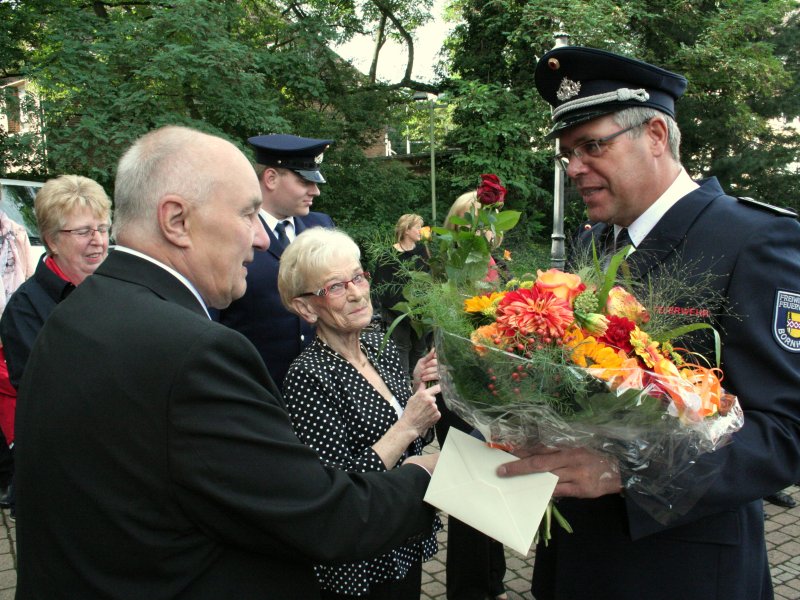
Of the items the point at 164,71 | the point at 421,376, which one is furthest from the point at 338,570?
the point at 164,71

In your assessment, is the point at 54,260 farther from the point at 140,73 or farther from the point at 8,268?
the point at 140,73

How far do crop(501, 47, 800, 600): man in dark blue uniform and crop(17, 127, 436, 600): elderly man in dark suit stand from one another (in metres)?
0.60

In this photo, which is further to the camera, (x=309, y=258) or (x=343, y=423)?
(x=309, y=258)

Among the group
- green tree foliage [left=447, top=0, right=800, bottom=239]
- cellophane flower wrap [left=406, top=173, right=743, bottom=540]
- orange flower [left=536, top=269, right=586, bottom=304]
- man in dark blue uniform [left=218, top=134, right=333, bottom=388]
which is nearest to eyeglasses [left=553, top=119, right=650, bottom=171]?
cellophane flower wrap [left=406, top=173, right=743, bottom=540]

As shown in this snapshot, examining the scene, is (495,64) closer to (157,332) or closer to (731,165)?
(731,165)

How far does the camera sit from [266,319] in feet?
10.6

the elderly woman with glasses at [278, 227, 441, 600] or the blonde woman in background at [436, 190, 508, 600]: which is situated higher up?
the elderly woman with glasses at [278, 227, 441, 600]

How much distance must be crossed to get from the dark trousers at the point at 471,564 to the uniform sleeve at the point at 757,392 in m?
2.06

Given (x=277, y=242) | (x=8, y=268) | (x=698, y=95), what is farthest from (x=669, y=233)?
(x=698, y=95)

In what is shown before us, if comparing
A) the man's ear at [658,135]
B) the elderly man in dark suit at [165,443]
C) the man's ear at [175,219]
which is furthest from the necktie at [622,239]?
the man's ear at [175,219]

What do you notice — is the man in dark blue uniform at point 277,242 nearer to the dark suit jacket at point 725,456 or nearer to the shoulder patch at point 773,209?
the dark suit jacket at point 725,456

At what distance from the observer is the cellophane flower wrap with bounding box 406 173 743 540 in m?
1.34

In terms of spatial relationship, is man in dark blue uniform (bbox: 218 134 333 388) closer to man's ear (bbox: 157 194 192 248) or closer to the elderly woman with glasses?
the elderly woman with glasses

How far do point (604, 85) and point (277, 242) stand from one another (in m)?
2.00
